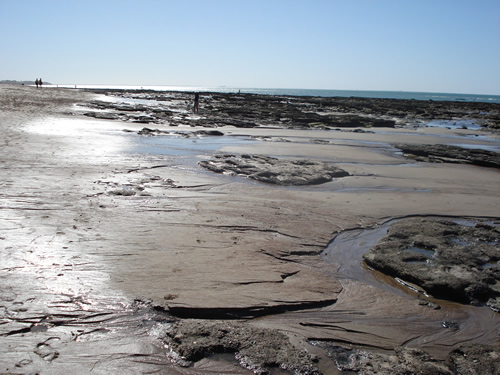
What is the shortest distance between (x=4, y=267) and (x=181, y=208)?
2671 millimetres

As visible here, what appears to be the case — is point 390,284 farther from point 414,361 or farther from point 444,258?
point 414,361

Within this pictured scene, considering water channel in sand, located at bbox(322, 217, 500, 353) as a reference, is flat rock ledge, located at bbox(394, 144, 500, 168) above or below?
above

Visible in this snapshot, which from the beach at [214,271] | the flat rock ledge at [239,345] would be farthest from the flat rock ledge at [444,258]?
the flat rock ledge at [239,345]

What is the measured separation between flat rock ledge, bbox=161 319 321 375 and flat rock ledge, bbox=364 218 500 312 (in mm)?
1929

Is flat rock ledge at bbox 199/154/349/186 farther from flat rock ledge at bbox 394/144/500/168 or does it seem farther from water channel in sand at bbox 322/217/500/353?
flat rock ledge at bbox 394/144/500/168

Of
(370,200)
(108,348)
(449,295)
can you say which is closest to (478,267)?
(449,295)

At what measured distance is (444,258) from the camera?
467cm

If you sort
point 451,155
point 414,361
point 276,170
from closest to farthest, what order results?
point 414,361 → point 276,170 → point 451,155

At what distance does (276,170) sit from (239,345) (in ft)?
20.0

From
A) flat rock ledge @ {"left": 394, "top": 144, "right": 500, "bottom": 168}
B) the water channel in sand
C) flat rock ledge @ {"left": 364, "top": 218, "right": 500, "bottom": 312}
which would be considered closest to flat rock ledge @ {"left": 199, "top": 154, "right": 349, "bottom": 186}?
the water channel in sand

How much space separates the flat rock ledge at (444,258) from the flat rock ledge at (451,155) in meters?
6.55

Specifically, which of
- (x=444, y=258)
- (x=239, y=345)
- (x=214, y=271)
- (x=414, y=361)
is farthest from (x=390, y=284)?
(x=239, y=345)

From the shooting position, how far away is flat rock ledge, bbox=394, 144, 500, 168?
1162 centimetres

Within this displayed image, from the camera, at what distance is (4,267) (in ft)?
12.5
